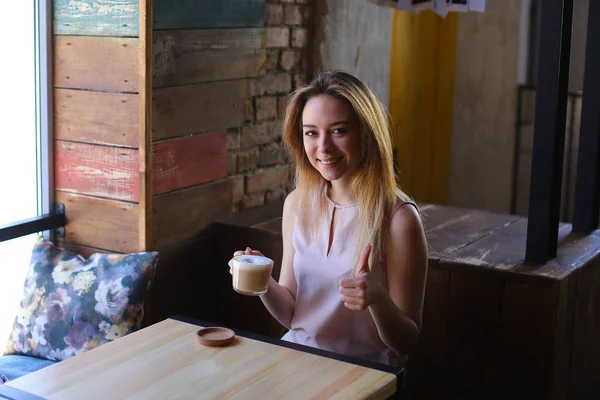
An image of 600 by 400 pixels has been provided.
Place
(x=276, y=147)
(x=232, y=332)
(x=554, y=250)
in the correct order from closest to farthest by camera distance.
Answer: (x=232, y=332)
(x=554, y=250)
(x=276, y=147)

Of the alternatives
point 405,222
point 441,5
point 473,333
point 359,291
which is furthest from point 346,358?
point 441,5

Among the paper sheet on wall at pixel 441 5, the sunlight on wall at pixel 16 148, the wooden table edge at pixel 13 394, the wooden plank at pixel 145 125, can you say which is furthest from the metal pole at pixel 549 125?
the sunlight on wall at pixel 16 148

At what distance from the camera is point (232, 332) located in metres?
2.26

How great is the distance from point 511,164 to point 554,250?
9.49ft

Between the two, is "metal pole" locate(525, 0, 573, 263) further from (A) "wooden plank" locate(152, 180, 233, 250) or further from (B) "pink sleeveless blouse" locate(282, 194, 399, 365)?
(A) "wooden plank" locate(152, 180, 233, 250)

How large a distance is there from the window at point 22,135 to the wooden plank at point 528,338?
1.84 m

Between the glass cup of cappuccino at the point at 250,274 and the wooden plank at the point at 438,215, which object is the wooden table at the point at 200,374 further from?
the wooden plank at the point at 438,215

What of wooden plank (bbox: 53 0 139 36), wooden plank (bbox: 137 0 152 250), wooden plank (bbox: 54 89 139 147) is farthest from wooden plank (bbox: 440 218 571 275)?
wooden plank (bbox: 53 0 139 36)

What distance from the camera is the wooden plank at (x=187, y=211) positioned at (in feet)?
10.4

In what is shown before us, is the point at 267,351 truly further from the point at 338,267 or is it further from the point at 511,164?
the point at 511,164

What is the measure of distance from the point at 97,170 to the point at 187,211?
0.39 metres

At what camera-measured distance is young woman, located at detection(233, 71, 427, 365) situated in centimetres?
234

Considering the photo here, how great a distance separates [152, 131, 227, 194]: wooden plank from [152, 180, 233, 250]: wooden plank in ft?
0.12

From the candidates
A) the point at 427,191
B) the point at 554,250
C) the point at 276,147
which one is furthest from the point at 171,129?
the point at 427,191
